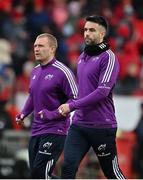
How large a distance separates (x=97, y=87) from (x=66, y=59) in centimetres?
798

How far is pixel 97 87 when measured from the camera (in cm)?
1026

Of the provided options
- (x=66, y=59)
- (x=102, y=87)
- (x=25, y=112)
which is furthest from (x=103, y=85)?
(x=66, y=59)

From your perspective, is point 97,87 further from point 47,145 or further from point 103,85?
point 47,145

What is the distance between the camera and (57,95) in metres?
10.9

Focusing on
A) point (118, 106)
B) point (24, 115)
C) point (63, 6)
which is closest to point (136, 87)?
point (118, 106)

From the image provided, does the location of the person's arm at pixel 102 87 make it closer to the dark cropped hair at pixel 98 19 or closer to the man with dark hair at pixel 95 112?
the man with dark hair at pixel 95 112

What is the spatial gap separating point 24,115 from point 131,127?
6194mm

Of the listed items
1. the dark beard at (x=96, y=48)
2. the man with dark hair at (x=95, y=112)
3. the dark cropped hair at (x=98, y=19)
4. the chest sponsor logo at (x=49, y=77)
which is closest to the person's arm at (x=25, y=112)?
the chest sponsor logo at (x=49, y=77)

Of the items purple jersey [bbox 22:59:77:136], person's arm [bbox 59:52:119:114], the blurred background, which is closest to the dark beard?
person's arm [bbox 59:52:119:114]

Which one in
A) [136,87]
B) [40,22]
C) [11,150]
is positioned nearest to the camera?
[11,150]

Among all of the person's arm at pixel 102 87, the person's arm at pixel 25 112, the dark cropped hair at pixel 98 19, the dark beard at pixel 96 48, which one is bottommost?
the person's arm at pixel 25 112

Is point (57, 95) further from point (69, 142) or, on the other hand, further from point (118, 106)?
point (118, 106)

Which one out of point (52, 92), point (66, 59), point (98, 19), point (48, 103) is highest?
point (98, 19)

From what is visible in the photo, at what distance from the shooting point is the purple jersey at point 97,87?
1016 cm
